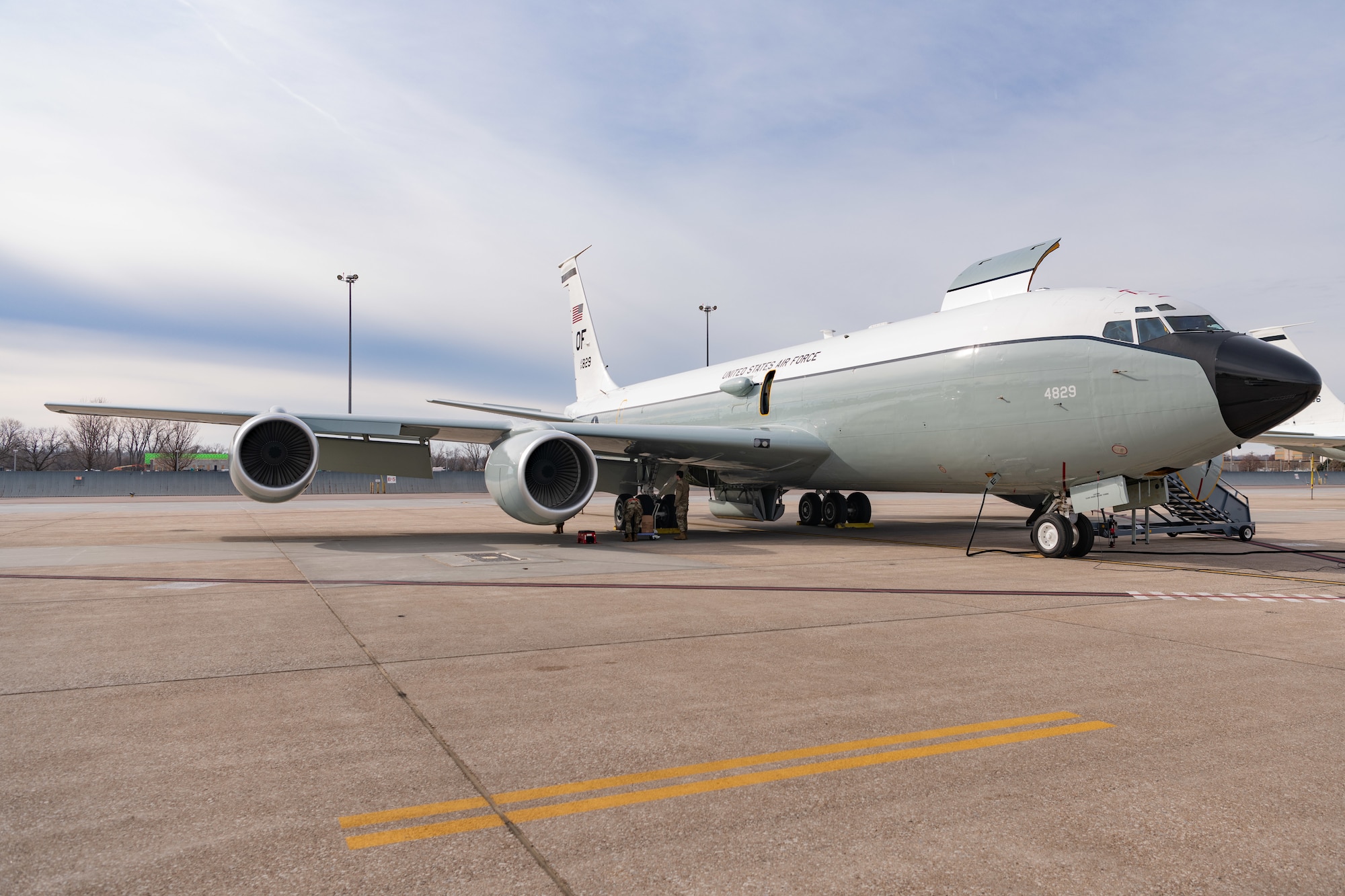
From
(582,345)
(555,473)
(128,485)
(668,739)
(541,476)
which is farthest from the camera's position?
(128,485)

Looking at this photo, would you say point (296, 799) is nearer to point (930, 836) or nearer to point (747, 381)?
point (930, 836)

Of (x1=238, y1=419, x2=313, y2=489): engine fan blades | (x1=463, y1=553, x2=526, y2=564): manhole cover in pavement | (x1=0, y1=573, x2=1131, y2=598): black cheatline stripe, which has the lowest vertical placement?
(x1=0, y1=573, x2=1131, y2=598): black cheatline stripe

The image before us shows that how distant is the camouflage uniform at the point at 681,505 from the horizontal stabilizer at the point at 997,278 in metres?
6.14

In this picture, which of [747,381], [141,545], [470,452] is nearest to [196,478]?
[141,545]

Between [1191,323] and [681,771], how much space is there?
10.3 m

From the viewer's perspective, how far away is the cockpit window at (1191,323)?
35.2ft

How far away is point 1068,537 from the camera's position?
1220cm

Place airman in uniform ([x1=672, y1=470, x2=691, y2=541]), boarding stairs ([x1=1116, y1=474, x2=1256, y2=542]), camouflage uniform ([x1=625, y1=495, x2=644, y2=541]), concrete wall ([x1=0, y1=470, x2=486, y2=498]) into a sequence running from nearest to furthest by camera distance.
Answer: camouflage uniform ([x1=625, y1=495, x2=644, y2=541]), airman in uniform ([x1=672, y1=470, x2=691, y2=541]), boarding stairs ([x1=1116, y1=474, x2=1256, y2=542]), concrete wall ([x1=0, y1=470, x2=486, y2=498])

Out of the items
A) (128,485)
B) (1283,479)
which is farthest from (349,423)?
(1283,479)

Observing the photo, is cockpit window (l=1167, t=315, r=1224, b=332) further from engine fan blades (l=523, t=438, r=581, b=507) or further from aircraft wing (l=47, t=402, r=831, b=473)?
engine fan blades (l=523, t=438, r=581, b=507)

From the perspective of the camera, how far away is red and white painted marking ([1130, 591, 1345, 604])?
838 centimetres

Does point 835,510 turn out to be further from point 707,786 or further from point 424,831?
point 424,831

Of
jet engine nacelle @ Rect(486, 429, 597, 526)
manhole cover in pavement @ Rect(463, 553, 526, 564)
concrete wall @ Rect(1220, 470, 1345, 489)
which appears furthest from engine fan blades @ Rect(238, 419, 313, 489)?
concrete wall @ Rect(1220, 470, 1345, 489)

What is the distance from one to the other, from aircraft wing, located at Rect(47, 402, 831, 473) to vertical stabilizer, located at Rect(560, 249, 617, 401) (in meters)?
10.4
